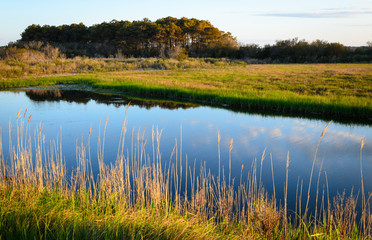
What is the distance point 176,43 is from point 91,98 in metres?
44.6

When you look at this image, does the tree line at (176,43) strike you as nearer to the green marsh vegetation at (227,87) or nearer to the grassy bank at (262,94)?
the green marsh vegetation at (227,87)

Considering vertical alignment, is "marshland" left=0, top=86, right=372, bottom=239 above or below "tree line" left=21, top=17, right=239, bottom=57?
below

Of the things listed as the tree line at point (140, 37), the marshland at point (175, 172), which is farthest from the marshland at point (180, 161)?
the tree line at point (140, 37)

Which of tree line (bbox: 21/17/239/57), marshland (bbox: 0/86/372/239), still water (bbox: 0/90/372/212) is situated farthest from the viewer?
tree line (bbox: 21/17/239/57)

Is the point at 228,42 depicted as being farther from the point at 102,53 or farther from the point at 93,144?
the point at 93,144

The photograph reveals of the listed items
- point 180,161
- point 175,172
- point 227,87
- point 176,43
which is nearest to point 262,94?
point 227,87

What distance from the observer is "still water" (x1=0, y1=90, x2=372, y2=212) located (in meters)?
7.27

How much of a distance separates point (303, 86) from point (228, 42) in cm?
4365

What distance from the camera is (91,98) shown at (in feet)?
61.7

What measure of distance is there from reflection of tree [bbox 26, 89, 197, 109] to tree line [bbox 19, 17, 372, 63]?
28172 mm

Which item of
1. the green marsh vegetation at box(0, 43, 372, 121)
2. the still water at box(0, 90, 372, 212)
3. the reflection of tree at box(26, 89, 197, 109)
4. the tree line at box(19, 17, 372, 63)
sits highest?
the tree line at box(19, 17, 372, 63)

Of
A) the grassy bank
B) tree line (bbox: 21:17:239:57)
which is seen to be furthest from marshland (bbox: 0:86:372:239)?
tree line (bbox: 21:17:239:57)

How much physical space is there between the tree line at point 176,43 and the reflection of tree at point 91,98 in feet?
92.4

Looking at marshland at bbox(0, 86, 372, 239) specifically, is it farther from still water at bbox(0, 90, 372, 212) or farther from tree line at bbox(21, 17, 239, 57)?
tree line at bbox(21, 17, 239, 57)
